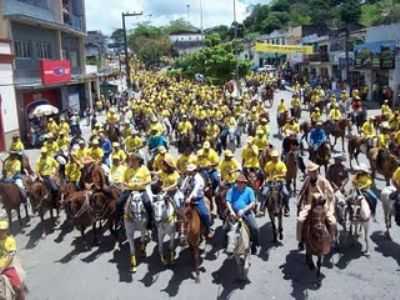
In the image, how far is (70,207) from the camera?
1112 centimetres

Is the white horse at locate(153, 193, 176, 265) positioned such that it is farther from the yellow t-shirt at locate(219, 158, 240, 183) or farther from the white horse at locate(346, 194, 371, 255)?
the white horse at locate(346, 194, 371, 255)

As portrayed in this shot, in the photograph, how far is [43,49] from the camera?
108ft

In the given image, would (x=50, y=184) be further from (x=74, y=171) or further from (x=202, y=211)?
(x=202, y=211)

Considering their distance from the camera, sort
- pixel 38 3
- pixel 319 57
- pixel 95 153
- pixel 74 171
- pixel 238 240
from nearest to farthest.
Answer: pixel 238 240, pixel 74 171, pixel 95 153, pixel 38 3, pixel 319 57

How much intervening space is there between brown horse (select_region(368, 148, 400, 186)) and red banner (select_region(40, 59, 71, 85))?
20788 millimetres

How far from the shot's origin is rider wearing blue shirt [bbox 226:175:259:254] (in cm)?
935

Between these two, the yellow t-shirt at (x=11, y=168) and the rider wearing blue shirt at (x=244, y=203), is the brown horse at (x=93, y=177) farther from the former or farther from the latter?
the rider wearing blue shirt at (x=244, y=203)

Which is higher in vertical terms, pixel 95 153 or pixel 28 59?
pixel 28 59

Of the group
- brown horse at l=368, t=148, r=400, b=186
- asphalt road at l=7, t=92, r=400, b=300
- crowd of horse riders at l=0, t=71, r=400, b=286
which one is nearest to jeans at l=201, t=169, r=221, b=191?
crowd of horse riders at l=0, t=71, r=400, b=286

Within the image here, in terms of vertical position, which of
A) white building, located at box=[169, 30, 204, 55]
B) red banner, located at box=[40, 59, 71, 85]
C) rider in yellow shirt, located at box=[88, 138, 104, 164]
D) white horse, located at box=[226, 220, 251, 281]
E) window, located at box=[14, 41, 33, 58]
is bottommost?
white horse, located at box=[226, 220, 251, 281]

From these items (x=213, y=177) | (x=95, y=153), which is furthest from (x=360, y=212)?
(x=95, y=153)

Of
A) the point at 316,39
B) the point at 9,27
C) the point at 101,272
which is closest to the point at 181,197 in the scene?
the point at 101,272

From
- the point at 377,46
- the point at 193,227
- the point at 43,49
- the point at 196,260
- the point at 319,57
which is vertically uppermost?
the point at 43,49

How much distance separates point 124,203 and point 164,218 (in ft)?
4.91
